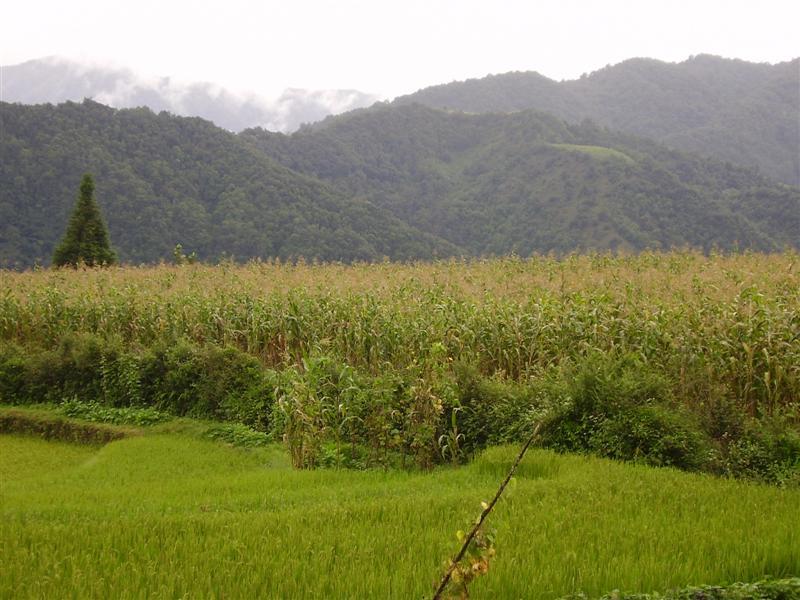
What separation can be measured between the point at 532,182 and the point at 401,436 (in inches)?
3537

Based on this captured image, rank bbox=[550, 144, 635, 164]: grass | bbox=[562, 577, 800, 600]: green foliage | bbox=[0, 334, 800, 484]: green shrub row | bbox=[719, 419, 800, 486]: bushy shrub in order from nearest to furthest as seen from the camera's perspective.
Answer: bbox=[562, 577, 800, 600]: green foliage < bbox=[719, 419, 800, 486]: bushy shrub < bbox=[0, 334, 800, 484]: green shrub row < bbox=[550, 144, 635, 164]: grass

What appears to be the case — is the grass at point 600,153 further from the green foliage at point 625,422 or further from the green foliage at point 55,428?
the green foliage at point 55,428

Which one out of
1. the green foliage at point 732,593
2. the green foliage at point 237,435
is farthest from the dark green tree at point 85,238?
the green foliage at point 732,593

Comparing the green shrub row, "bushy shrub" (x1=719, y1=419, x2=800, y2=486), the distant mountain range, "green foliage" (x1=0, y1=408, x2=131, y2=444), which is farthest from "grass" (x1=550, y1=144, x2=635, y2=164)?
"bushy shrub" (x1=719, y1=419, x2=800, y2=486)

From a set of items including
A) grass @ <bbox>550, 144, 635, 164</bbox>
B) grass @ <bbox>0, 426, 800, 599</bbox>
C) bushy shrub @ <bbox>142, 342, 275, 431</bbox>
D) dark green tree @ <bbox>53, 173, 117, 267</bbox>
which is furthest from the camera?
grass @ <bbox>550, 144, 635, 164</bbox>

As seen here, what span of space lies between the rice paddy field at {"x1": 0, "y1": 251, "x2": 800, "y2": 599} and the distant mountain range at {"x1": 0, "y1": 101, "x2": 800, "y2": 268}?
38.7 meters

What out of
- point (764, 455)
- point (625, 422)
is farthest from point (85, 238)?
point (764, 455)

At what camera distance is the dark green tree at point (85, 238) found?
32.8 m

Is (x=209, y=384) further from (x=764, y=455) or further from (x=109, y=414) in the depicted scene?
(x=764, y=455)

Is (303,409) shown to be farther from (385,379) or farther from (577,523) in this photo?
(577,523)

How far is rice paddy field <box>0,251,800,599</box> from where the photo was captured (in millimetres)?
4625

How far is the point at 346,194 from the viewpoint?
271 ft

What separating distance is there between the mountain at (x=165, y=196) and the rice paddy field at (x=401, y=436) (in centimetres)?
4349

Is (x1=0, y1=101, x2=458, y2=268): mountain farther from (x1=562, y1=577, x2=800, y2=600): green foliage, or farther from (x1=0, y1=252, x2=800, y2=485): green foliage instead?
(x1=562, y1=577, x2=800, y2=600): green foliage
